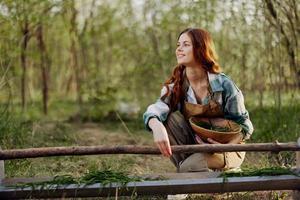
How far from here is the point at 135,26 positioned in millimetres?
9023

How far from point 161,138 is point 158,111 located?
43 cm

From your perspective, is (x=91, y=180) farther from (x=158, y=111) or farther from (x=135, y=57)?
(x=135, y=57)

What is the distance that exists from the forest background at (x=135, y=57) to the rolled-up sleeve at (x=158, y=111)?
1213mm

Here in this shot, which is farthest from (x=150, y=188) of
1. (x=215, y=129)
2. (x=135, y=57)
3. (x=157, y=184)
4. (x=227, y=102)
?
(x=135, y=57)

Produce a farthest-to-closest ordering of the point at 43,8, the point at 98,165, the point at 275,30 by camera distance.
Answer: the point at 43,8
the point at 275,30
the point at 98,165

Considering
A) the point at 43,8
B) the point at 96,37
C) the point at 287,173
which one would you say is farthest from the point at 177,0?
the point at 287,173

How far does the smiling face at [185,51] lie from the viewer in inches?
151

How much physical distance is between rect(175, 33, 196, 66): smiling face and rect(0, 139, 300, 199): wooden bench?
0.72 metres

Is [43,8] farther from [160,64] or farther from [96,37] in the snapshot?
[96,37]

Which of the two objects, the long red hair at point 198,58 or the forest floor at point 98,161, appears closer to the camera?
the long red hair at point 198,58

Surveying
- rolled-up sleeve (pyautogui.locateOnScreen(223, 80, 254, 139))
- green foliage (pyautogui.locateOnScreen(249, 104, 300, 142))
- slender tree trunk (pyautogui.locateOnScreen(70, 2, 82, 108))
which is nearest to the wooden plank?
rolled-up sleeve (pyautogui.locateOnScreen(223, 80, 254, 139))

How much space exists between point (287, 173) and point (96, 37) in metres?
7.26

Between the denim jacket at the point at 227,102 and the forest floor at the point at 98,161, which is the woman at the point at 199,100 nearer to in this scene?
the denim jacket at the point at 227,102

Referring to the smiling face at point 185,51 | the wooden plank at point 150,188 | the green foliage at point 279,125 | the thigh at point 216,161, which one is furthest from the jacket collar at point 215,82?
the green foliage at point 279,125
